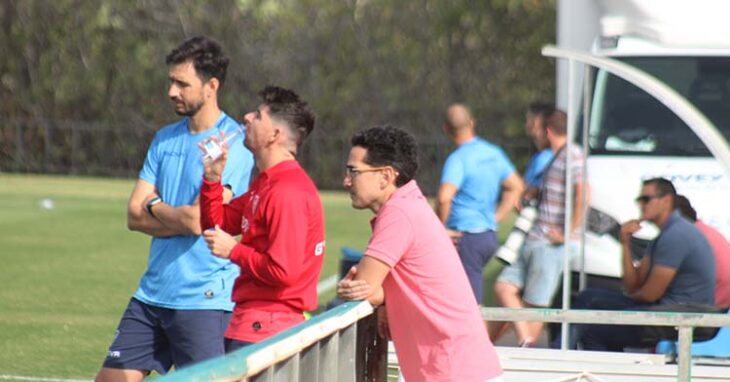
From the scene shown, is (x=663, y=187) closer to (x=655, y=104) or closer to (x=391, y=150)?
(x=655, y=104)

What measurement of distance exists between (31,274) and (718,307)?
8.69 meters

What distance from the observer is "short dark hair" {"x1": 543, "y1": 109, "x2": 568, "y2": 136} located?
11742 millimetres

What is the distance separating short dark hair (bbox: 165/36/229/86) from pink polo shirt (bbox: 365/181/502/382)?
1767 millimetres

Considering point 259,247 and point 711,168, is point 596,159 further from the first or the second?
point 259,247

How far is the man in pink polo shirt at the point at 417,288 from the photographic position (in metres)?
5.36

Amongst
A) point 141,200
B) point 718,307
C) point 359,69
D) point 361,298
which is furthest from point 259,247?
point 359,69

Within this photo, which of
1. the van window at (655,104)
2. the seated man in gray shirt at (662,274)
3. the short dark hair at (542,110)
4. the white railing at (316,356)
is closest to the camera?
the white railing at (316,356)

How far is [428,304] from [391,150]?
587mm

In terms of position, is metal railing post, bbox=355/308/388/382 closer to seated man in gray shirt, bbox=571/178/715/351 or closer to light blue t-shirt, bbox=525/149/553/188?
seated man in gray shirt, bbox=571/178/715/351

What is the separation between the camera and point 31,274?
16.0m

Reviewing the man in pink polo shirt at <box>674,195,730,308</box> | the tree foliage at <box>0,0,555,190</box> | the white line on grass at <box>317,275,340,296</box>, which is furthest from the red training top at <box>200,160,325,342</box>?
the tree foliage at <box>0,0,555,190</box>

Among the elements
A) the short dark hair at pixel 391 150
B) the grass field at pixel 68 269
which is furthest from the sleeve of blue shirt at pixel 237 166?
the grass field at pixel 68 269

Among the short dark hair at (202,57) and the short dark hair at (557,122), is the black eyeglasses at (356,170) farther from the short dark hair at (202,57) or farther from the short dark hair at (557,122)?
the short dark hair at (557,122)

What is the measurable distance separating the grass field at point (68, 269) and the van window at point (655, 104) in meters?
3.32
